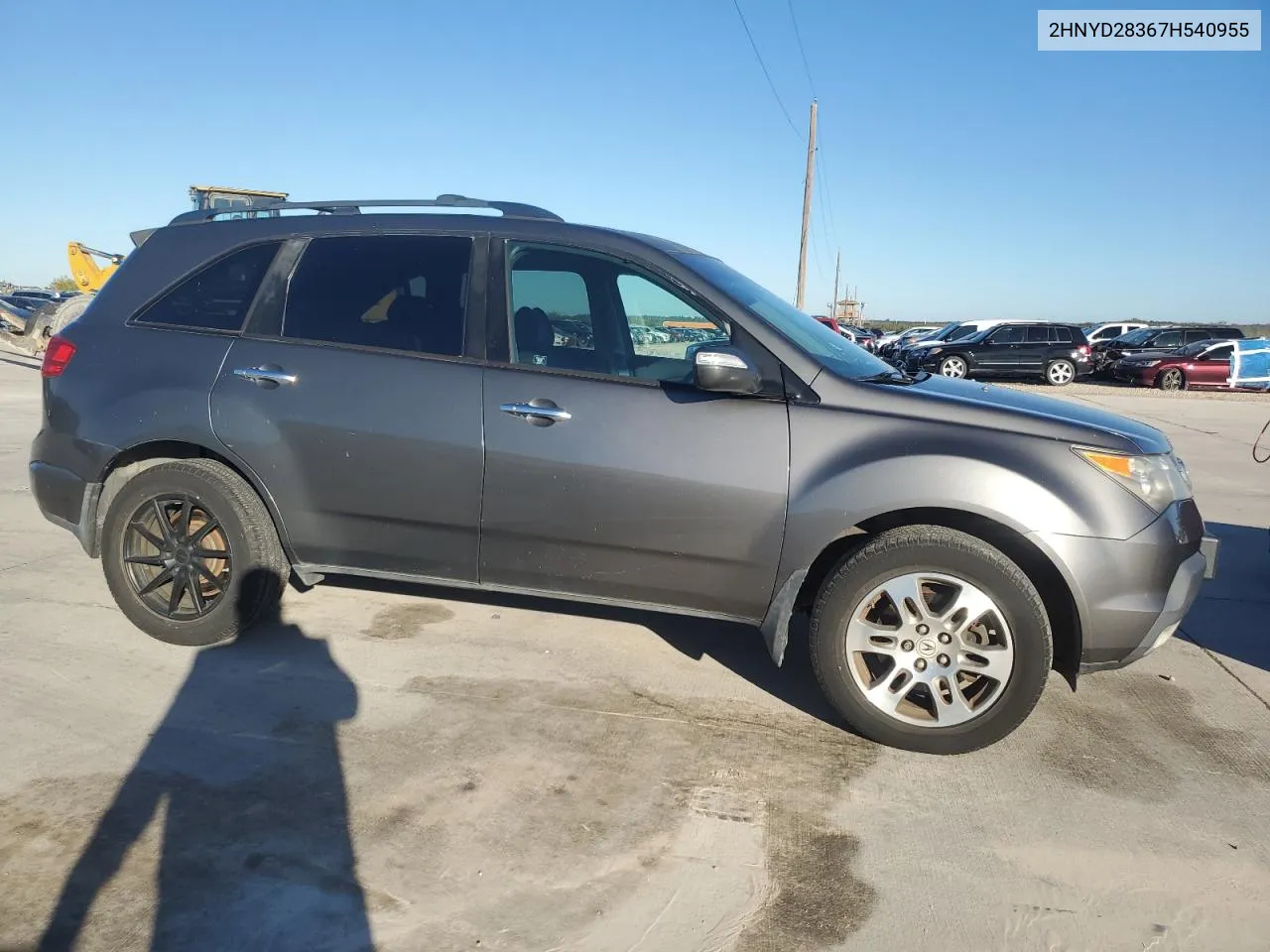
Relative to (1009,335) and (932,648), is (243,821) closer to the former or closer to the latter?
(932,648)

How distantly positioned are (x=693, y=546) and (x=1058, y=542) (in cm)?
126

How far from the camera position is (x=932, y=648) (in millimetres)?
3221

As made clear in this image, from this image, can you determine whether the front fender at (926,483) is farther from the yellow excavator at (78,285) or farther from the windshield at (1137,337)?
the windshield at (1137,337)

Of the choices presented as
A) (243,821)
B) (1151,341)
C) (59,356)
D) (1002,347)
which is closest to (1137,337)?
(1151,341)

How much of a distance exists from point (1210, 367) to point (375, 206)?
24317 millimetres

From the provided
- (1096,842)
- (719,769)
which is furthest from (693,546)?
(1096,842)

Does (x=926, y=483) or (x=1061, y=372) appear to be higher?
(x=1061, y=372)

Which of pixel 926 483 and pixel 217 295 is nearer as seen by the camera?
pixel 926 483

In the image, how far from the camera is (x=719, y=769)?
3.13m

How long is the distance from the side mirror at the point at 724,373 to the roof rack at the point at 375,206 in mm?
1046

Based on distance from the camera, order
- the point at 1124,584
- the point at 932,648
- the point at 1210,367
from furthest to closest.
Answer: the point at 1210,367 < the point at 932,648 < the point at 1124,584

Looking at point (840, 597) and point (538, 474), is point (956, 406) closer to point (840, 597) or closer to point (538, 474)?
point (840, 597)

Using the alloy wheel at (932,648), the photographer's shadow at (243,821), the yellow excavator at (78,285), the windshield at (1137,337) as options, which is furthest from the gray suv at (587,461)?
the windshield at (1137,337)

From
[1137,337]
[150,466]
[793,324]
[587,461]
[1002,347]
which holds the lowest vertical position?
[150,466]
